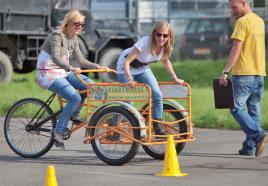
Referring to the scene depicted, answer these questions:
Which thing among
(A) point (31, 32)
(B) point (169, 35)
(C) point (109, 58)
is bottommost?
(B) point (169, 35)

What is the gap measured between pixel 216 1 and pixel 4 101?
64.5 feet

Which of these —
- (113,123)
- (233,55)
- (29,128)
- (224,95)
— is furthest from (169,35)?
(29,128)

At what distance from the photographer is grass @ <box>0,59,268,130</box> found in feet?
47.4

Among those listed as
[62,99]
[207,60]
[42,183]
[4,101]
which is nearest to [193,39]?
[207,60]

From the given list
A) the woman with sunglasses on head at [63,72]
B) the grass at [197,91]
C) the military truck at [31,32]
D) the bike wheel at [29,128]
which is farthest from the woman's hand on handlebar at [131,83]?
the military truck at [31,32]

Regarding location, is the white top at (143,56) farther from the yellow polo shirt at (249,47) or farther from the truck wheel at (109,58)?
the truck wheel at (109,58)

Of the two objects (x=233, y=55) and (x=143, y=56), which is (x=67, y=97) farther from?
(x=233, y=55)

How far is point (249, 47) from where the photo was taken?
10711mm

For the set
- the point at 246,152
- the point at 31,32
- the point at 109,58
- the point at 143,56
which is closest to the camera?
the point at 143,56

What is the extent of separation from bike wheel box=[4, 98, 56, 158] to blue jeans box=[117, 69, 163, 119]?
1025 millimetres

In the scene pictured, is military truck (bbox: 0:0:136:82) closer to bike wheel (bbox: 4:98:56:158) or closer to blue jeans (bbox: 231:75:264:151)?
bike wheel (bbox: 4:98:56:158)

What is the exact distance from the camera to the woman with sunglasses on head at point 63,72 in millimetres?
10609

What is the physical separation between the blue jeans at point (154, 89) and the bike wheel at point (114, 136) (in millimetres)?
386

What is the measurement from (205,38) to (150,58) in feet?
69.3
